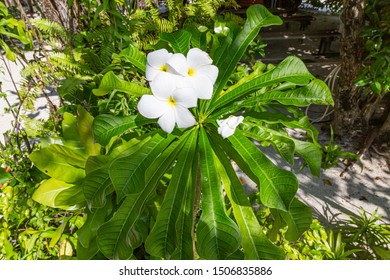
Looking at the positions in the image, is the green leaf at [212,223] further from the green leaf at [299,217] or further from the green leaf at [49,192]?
the green leaf at [49,192]

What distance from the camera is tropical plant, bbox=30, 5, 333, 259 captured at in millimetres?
1099

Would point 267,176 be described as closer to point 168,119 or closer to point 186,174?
point 186,174

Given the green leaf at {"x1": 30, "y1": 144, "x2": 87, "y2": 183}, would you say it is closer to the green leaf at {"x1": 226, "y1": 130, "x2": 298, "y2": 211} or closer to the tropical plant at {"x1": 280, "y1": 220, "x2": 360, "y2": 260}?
the green leaf at {"x1": 226, "y1": 130, "x2": 298, "y2": 211}

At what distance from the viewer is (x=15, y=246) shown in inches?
84.1

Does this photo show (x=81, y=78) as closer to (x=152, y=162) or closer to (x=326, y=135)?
(x=152, y=162)

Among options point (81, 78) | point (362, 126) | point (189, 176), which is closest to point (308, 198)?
point (362, 126)

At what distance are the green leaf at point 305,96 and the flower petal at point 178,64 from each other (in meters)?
0.53

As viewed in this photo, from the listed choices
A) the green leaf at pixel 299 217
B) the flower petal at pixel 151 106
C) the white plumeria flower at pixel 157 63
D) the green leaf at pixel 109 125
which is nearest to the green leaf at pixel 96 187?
the green leaf at pixel 109 125

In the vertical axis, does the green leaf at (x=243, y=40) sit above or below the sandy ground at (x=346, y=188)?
above

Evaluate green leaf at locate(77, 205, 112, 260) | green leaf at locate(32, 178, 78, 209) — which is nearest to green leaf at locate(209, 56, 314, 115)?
green leaf at locate(77, 205, 112, 260)

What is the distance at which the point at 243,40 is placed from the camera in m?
1.48

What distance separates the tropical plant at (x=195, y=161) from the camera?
1.10 m

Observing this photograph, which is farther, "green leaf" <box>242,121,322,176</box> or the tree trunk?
the tree trunk

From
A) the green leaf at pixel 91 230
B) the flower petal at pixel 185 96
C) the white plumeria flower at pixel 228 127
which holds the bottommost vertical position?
the green leaf at pixel 91 230
